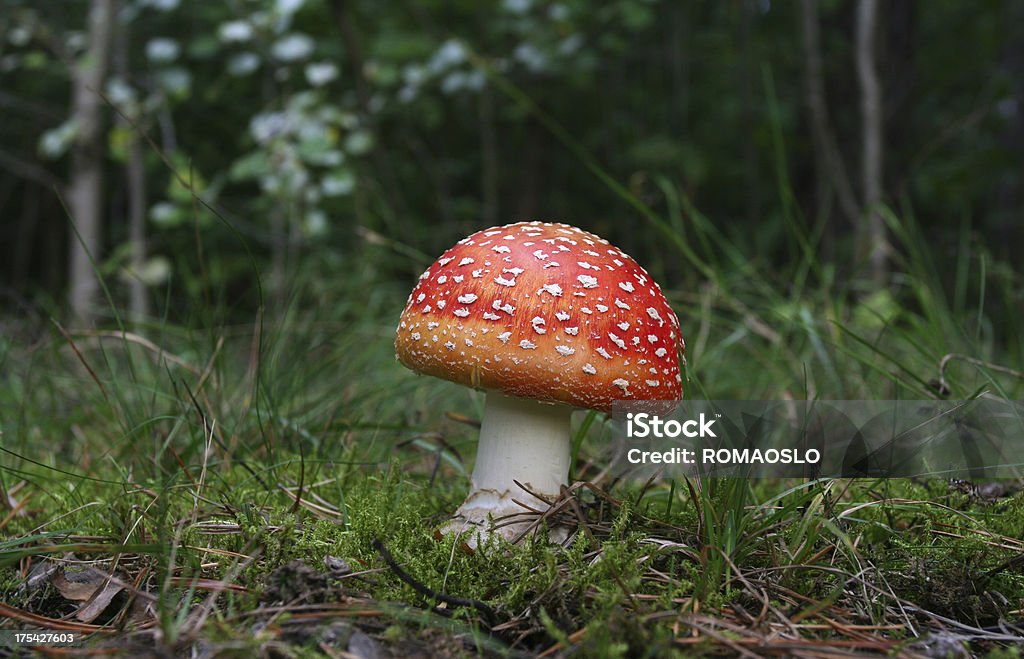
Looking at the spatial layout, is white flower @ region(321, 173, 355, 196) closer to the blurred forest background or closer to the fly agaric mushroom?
the blurred forest background

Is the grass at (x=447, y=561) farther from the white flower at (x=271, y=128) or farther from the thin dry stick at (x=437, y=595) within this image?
the white flower at (x=271, y=128)

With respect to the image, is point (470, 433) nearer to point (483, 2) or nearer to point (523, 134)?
point (483, 2)

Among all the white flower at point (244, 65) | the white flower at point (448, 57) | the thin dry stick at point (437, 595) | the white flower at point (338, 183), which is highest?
the white flower at point (448, 57)

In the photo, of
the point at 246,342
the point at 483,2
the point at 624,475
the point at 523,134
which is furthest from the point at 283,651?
the point at 523,134

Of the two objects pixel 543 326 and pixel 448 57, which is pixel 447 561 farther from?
pixel 448 57

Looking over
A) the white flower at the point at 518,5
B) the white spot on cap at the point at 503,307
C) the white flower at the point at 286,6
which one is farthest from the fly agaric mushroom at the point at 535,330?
the white flower at the point at 518,5

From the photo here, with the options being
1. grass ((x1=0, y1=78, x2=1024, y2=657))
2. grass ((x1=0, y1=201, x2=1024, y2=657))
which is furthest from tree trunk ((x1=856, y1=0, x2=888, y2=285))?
grass ((x1=0, y1=201, x2=1024, y2=657))

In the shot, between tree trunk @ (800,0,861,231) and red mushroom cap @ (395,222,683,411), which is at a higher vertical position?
tree trunk @ (800,0,861,231)
